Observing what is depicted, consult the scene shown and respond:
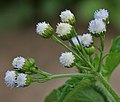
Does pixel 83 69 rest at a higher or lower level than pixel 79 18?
lower

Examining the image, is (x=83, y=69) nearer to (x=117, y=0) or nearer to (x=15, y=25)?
(x=117, y=0)

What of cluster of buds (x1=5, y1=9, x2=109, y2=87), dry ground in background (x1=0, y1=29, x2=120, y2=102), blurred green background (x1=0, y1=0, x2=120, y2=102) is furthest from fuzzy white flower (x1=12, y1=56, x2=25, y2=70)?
blurred green background (x1=0, y1=0, x2=120, y2=102)

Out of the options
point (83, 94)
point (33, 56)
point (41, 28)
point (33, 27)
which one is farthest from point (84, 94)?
point (33, 27)

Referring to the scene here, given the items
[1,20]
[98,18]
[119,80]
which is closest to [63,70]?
[119,80]

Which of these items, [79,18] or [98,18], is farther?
[79,18]

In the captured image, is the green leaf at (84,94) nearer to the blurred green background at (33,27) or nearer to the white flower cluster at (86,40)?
the white flower cluster at (86,40)

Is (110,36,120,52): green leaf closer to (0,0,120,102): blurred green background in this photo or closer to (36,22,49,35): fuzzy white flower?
(36,22,49,35): fuzzy white flower

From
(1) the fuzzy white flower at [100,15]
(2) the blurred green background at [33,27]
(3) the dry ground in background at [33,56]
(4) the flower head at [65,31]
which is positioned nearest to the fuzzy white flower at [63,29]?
(4) the flower head at [65,31]

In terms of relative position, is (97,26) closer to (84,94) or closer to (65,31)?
(65,31)
